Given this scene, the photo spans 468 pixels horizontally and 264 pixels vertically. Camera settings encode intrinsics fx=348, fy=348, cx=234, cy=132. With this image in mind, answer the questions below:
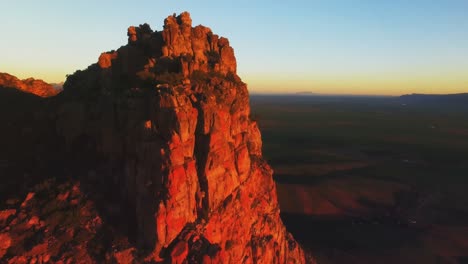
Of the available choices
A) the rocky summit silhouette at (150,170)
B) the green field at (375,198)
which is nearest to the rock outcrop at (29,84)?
the rocky summit silhouette at (150,170)

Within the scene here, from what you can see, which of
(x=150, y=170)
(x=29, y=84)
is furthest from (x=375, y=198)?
(x=29, y=84)

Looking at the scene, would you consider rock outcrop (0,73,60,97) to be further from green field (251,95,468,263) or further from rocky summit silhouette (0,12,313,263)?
green field (251,95,468,263)

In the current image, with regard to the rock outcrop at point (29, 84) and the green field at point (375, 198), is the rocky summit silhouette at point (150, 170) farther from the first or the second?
the rock outcrop at point (29, 84)

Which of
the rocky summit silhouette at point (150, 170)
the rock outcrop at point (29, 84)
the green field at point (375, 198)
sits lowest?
the green field at point (375, 198)

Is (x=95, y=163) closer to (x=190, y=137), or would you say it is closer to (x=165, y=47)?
(x=190, y=137)

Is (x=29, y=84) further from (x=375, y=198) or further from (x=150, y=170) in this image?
(x=375, y=198)

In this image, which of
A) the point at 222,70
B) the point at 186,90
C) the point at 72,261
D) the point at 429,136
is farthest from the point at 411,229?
the point at 429,136

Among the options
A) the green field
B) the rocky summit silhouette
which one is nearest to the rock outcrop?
the rocky summit silhouette
